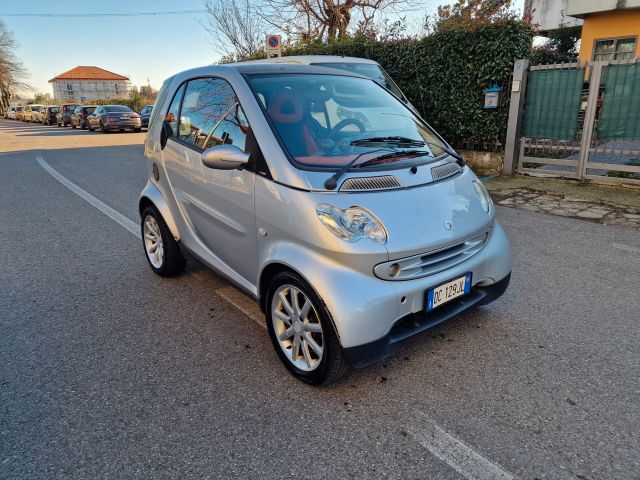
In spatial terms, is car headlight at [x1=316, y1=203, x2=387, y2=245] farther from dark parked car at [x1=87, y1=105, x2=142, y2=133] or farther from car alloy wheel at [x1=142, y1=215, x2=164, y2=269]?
dark parked car at [x1=87, y1=105, x2=142, y2=133]

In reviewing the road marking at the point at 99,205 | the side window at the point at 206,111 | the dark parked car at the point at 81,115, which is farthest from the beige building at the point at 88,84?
the side window at the point at 206,111

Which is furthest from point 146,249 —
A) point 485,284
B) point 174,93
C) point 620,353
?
point 620,353

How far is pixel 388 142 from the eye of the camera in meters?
3.10

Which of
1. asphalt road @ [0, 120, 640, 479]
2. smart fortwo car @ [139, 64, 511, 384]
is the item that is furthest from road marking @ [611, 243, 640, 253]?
smart fortwo car @ [139, 64, 511, 384]

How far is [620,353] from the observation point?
A: 2.84m

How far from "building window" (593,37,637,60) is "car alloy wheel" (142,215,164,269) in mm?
18264

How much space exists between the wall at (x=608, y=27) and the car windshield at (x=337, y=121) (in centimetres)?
1709

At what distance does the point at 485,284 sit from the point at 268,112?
5.84 feet

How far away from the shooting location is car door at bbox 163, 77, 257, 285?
2883mm

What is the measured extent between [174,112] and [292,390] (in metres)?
2.55

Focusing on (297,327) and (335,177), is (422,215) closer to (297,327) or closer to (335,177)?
(335,177)

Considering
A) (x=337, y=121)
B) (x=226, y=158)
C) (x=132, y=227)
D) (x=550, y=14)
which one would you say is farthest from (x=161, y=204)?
(x=550, y=14)

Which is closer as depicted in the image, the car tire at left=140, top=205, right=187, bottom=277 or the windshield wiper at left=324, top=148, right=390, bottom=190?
the windshield wiper at left=324, top=148, right=390, bottom=190

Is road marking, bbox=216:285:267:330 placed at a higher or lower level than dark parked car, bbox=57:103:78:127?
lower
